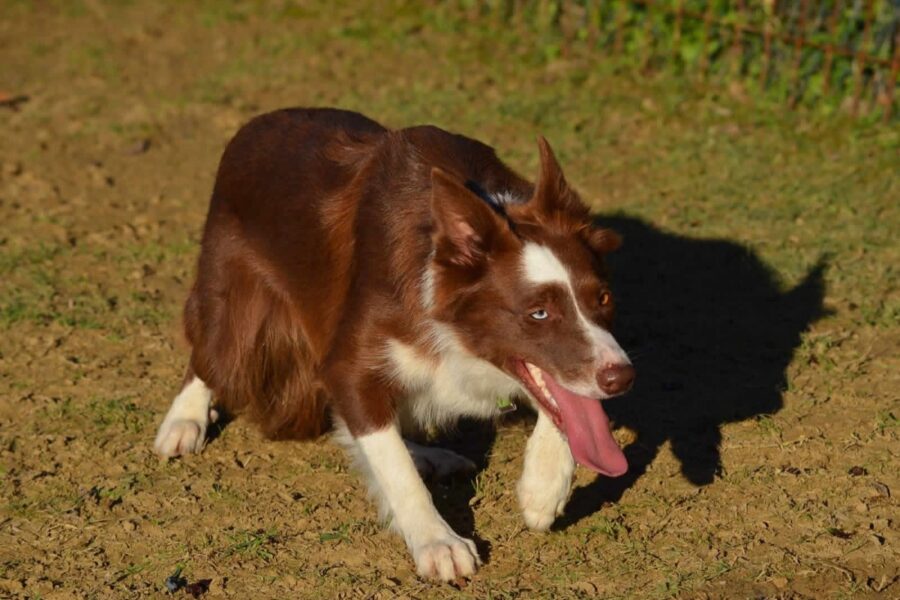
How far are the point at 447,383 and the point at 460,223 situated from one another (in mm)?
661

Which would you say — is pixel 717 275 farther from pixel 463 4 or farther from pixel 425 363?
pixel 463 4

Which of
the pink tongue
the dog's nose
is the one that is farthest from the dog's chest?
the dog's nose

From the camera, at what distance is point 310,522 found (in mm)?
4918

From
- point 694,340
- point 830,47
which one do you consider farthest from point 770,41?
point 694,340

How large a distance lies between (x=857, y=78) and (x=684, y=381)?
11.8 ft

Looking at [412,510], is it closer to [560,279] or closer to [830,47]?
[560,279]

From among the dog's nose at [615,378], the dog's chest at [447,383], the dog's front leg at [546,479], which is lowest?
the dog's front leg at [546,479]

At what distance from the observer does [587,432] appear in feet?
14.4

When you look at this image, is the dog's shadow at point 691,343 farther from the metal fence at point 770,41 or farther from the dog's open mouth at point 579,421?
the metal fence at point 770,41

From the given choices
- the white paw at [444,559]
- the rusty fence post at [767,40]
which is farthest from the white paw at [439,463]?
the rusty fence post at [767,40]

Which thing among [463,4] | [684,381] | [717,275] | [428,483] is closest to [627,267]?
[717,275]

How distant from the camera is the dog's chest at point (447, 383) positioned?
4.61m

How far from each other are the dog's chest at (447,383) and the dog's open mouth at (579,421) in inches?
6.4

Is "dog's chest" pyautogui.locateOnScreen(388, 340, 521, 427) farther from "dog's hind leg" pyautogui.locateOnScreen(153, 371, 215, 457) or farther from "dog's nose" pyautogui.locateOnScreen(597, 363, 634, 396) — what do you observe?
"dog's hind leg" pyautogui.locateOnScreen(153, 371, 215, 457)
